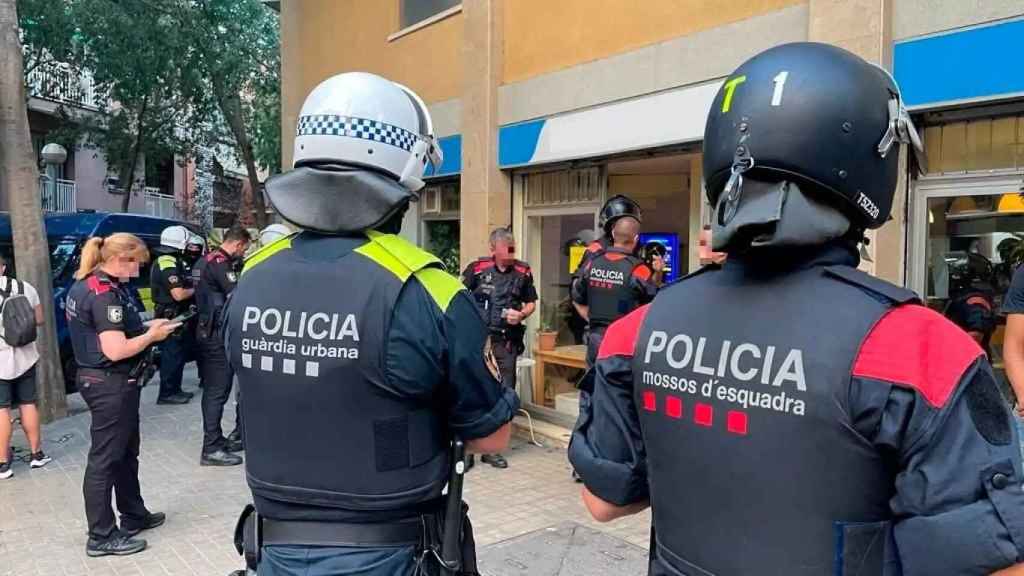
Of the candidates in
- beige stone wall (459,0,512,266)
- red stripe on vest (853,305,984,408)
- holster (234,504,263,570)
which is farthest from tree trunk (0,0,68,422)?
red stripe on vest (853,305,984,408)

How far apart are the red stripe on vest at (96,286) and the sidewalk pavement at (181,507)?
1596 millimetres

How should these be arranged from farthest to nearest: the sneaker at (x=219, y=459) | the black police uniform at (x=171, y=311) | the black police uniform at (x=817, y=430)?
1. the black police uniform at (x=171, y=311)
2. the sneaker at (x=219, y=459)
3. the black police uniform at (x=817, y=430)

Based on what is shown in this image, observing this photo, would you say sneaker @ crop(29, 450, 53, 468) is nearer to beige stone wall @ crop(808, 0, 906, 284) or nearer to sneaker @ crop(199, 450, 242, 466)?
sneaker @ crop(199, 450, 242, 466)

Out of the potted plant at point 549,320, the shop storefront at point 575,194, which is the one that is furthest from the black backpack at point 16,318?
the potted plant at point 549,320

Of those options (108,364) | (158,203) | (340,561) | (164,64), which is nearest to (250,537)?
(340,561)

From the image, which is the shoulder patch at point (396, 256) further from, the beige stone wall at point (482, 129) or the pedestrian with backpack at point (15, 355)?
the beige stone wall at point (482, 129)

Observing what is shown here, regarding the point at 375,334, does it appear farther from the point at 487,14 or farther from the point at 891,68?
the point at 487,14

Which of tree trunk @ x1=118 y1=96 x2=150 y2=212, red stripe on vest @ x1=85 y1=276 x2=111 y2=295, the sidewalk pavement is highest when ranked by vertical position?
tree trunk @ x1=118 y1=96 x2=150 y2=212

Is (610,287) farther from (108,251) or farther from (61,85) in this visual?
(61,85)

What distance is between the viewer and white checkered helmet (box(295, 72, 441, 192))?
227 cm

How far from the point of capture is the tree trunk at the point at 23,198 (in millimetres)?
7984

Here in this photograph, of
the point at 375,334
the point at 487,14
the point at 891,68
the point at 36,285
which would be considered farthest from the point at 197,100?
the point at 375,334

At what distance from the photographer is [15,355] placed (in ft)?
20.1

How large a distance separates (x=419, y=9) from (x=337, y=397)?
820 cm
